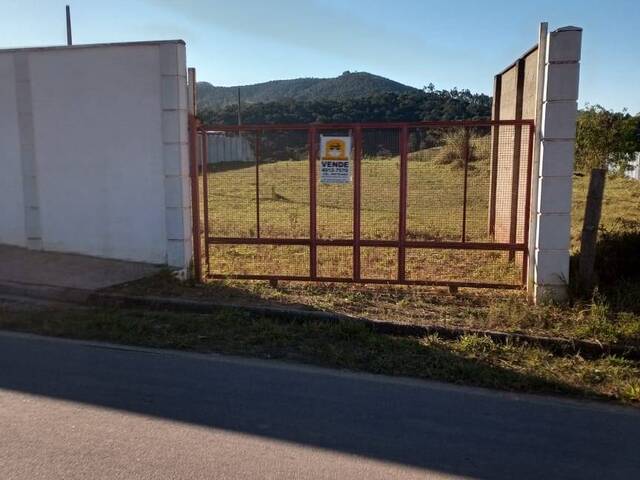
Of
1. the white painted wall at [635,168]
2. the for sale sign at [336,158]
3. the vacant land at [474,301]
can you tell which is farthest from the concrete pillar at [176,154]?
the white painted wall at [635,168]

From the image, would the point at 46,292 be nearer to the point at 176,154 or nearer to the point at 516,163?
the point at 176,154

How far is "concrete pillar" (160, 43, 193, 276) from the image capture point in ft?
24.8

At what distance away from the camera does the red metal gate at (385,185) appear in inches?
293

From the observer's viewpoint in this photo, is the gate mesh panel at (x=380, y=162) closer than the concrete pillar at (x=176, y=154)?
Yes

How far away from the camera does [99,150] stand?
27.3ft

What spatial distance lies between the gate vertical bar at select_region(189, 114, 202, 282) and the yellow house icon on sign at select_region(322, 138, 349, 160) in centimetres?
174

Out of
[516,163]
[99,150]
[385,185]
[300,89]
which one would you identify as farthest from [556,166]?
[300,89]

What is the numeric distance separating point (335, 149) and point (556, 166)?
2.56m

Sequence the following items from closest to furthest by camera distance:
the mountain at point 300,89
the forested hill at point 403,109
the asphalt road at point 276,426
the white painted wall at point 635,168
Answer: the asphalt road at point 276,426
the forested hill at point 403,109
the white painted wall at point 635,168
the mountain at point 300,89

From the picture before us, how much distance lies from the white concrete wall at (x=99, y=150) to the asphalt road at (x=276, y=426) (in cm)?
317

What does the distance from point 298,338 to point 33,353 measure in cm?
243

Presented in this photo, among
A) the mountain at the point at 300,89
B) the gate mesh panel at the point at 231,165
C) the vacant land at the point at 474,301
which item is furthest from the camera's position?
the mountain at the point at 300,89

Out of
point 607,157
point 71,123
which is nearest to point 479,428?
point 71,123

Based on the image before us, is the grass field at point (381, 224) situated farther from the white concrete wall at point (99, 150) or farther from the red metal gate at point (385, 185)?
the white concrete wall at point (99, 150)
